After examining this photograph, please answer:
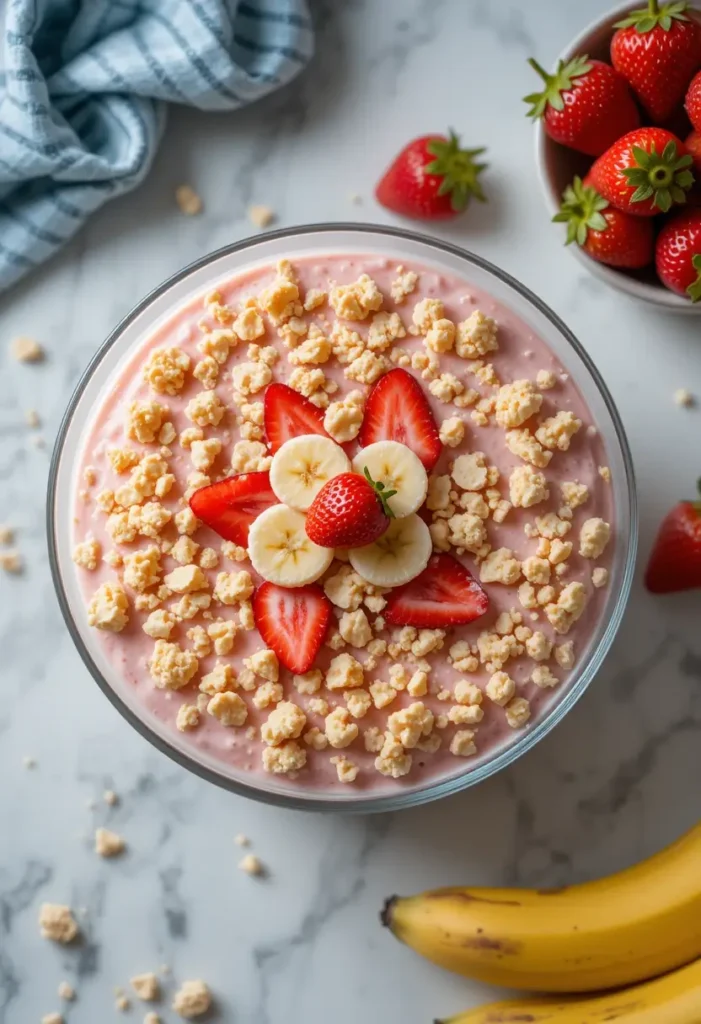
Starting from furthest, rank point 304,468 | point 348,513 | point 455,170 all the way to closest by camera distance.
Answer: point 455,170 < point 304,468 < point 348,513

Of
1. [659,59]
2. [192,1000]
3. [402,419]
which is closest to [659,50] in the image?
[659,59]

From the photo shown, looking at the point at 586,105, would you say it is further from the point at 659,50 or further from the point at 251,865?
the point at 251,865

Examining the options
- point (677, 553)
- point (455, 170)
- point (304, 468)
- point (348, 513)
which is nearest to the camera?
point (348, 513)

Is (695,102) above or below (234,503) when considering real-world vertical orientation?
above

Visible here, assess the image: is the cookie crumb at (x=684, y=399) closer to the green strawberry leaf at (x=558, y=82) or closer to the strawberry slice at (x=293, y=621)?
the green strawberry leaf at (x=558, y=82)

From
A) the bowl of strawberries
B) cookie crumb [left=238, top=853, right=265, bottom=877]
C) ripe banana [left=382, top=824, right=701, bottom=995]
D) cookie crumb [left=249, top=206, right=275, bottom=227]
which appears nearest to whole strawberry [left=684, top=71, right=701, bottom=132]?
the bowl of strawberries

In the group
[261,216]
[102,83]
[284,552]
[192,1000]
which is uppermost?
[102,83]

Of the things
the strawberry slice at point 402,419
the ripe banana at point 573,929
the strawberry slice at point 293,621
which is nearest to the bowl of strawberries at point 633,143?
the strawberry slice at point 402,419
